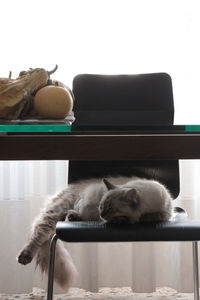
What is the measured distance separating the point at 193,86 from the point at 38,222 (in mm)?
1248

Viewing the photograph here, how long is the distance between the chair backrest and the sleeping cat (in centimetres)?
12

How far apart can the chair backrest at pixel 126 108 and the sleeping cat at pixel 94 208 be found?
0.38 ft

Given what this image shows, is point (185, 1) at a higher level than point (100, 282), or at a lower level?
A: higher

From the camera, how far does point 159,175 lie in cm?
218

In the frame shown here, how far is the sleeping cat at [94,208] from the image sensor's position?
1549 millimetres

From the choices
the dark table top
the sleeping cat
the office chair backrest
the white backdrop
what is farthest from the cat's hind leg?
the white backdrop

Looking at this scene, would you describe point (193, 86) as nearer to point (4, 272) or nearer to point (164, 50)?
point (164, 50)

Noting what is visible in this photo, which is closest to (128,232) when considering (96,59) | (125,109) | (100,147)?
(100,147)

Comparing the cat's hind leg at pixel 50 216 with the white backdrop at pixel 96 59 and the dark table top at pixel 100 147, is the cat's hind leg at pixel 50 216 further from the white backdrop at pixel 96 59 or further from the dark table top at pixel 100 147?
the white backdrop at pixel 96 59

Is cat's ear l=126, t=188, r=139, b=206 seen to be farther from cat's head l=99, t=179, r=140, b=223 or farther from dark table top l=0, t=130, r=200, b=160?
dark table top l=0, t=130, r=200, b=160

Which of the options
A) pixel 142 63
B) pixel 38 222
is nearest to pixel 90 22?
pixel 142 63

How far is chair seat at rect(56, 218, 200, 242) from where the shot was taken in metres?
1.51

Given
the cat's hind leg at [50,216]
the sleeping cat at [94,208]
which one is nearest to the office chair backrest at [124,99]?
the sleeping cat at [94,208]

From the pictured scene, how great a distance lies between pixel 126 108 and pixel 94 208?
58cm
